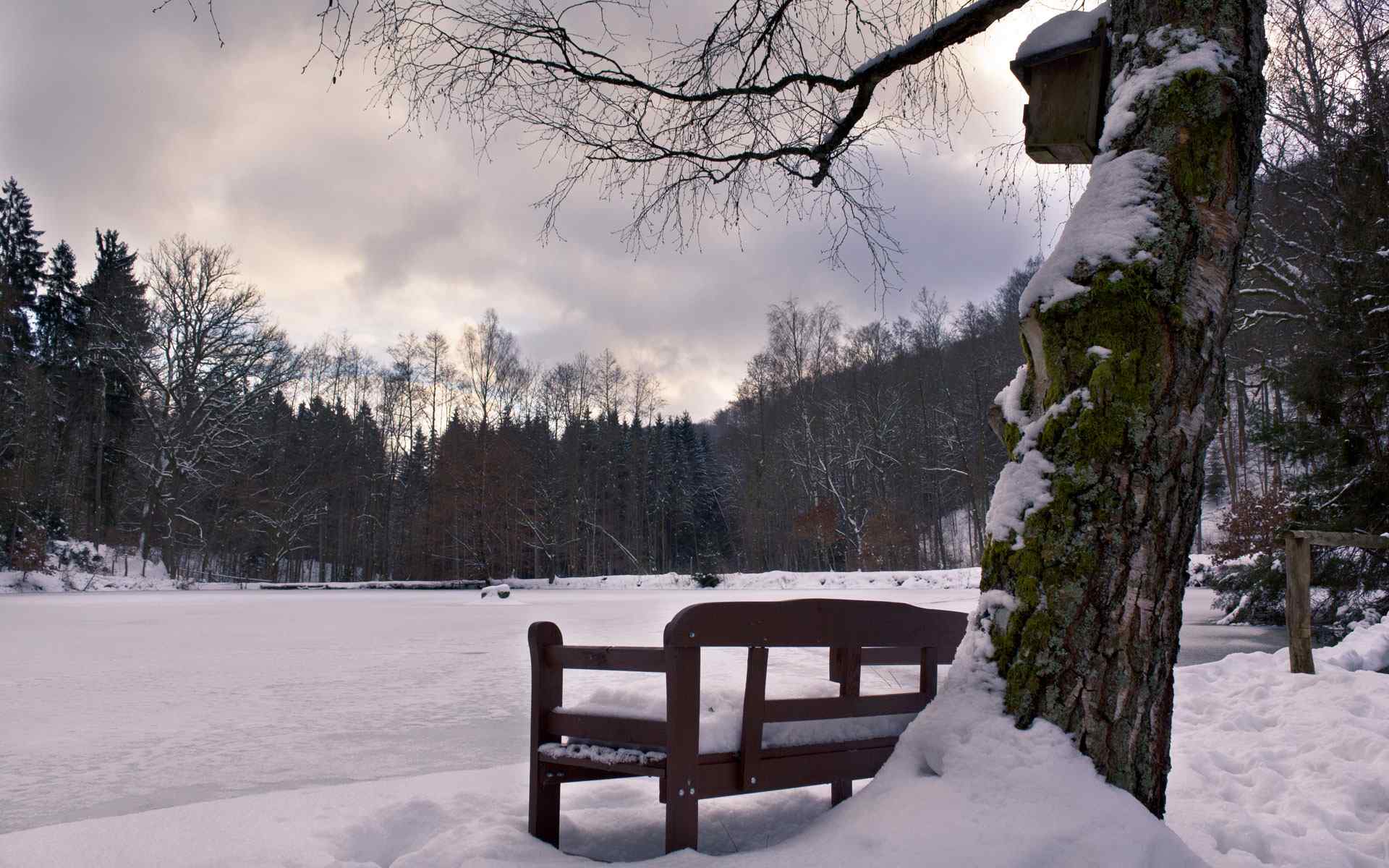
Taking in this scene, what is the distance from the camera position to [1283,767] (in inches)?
152

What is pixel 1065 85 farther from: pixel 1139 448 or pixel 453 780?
pixel 453 780

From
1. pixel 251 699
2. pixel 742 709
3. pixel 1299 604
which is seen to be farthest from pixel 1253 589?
pixel 251 699

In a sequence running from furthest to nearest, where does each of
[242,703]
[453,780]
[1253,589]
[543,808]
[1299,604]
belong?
1. [1253,589]
2. [242,703]
3. [1299,604]
4. [453,780]
5. [543,808]

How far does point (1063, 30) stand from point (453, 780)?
12.5 ft

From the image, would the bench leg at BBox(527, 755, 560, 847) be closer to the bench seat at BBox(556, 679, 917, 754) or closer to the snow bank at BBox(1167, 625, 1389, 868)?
the bench seat at BBox(556, 679, 917, 754)

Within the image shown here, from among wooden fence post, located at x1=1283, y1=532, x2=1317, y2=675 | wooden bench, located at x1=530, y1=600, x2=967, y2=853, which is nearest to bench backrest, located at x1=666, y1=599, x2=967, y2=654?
wooden bench, located at x1=530, y1=600, x2=967, y2=853

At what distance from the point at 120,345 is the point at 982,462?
1199 inches

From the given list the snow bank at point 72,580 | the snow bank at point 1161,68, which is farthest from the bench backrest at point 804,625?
A: the snow bank at point 72,580

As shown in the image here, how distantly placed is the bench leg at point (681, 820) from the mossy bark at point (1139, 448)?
3.12 ft

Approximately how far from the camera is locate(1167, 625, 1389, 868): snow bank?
2.87m

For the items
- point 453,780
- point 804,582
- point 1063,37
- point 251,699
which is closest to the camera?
point 1063,37

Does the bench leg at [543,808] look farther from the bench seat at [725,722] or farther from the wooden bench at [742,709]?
the bench seat at [725,722]

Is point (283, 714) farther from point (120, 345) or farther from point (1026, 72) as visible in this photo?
point (120, 345)

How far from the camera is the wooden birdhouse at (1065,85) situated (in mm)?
2699
